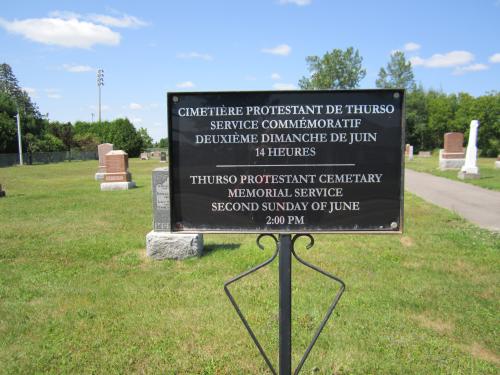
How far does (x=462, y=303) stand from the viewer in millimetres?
4445

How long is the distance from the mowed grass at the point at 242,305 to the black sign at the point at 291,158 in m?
1.47

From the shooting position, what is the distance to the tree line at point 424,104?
5259 centimetres

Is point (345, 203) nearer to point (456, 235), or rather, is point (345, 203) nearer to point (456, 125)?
point (456, 235)

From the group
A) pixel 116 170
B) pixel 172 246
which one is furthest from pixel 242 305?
pixel 116 170

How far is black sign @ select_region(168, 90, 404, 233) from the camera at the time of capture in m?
2.44

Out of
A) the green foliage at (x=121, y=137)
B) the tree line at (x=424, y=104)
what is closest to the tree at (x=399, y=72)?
the tree line at (x=424, y=104)

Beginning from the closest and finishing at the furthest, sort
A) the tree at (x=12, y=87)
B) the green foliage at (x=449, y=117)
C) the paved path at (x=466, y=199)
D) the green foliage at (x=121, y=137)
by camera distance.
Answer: the paved path at (x=466, y=199) → the green foliage at (x=449, y=117) → the green foliage at (x=121, y=137) → the tree at (x=12, y=87)

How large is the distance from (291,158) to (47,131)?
62726mm

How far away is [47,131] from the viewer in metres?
57.9

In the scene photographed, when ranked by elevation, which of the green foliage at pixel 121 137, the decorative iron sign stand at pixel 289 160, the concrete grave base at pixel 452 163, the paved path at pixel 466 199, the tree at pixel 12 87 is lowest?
the paved path at pixel 466 199

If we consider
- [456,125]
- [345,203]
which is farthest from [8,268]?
[456,125]

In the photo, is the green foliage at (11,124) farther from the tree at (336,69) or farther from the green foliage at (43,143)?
the tree at (336,69)

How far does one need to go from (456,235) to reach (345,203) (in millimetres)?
6038

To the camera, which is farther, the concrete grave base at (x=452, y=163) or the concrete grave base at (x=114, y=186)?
the concrete grave base at (x=452, y=163)
